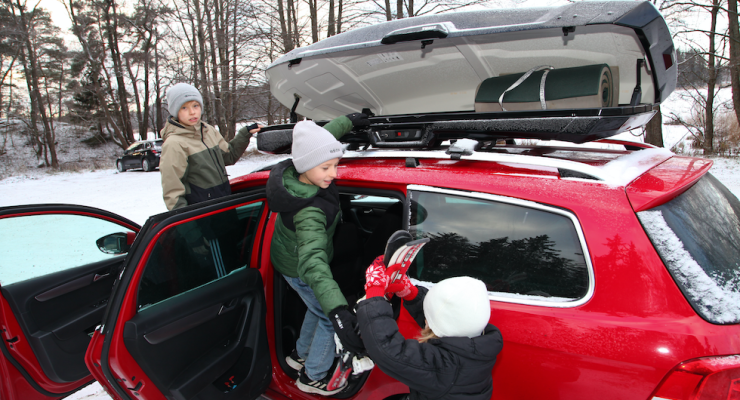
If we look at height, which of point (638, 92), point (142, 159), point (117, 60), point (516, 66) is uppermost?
point (117, 60)

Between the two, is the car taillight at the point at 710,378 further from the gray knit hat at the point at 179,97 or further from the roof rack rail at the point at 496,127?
the gray knit hat at the point at 179,97

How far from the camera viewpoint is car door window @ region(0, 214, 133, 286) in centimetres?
228

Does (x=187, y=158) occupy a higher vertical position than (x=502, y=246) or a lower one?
higher

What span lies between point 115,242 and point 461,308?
7.15ft

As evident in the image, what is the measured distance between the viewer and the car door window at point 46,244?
7.48 ft

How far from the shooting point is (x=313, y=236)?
1670mm

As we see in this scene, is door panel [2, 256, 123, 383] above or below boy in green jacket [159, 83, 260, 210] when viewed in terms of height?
below

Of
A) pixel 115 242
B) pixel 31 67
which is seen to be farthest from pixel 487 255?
pixel 31 67

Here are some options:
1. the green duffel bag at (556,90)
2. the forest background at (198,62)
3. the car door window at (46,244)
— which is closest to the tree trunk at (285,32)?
the forest background at (198,62)

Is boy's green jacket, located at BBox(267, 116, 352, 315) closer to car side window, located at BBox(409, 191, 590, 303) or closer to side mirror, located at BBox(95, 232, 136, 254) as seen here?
car side window, located at BBox(409, 191, 590, 303)

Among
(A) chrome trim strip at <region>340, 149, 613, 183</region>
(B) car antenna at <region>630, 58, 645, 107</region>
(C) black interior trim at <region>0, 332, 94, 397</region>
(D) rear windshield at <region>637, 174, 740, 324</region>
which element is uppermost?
(B) car antenna at <region>630, 58, 645, 107</region>

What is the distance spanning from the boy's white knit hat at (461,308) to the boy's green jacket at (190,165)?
6.25 ft

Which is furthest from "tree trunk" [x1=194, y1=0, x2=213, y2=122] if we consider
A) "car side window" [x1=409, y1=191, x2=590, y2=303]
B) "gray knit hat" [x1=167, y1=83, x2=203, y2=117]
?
"car side window" [x1=409, y1=191, x2=590, y2=303]

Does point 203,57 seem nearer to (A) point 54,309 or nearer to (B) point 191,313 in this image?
(A) point 54,309
